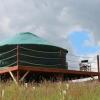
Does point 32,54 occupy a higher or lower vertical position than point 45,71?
higher

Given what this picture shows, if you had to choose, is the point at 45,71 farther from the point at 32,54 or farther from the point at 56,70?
the point at 32,54

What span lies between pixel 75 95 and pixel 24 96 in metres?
0.88

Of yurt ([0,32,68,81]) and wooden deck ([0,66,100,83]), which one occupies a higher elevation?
yurt ([0,32,68,81])

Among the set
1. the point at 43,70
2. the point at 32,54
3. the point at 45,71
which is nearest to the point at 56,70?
the point at 45,71

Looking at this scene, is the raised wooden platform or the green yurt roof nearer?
the raised wooden platform

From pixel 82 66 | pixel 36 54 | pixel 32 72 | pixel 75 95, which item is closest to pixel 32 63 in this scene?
pixel 36 54

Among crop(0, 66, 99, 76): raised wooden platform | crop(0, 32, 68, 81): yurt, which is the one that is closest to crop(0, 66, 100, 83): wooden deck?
crop(0, 66, 99, 76): raised wooden platform

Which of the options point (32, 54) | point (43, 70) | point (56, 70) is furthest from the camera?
point (32, 54)

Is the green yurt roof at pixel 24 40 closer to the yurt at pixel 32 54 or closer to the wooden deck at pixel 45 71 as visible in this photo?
the yurt at pixel 32 54

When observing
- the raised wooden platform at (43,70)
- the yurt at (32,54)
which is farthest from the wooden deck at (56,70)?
the yurt at (32,54)

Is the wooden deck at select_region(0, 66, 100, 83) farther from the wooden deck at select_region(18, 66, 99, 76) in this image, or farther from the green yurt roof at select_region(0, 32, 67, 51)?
the green yurt roof at select_region(0, 32, 67, 51)

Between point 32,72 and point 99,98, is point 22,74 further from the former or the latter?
point 99,98

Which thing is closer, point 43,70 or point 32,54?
point 43,70

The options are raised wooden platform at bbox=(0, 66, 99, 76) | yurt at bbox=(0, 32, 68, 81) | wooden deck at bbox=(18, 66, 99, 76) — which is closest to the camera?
raised wooden platform at bbox=(0, 66, 99, 76)
